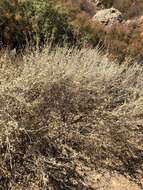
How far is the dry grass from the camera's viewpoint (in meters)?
4.27

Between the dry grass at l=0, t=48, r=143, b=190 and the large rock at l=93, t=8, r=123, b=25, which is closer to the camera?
the dry grass at l=0, t=48, r=143, b=190

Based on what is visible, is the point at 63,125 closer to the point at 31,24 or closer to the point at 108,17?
the point at 31,24

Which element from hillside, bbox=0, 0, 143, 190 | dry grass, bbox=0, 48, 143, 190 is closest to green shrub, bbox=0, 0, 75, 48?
hillside, bbox=0, 0, 143, 190

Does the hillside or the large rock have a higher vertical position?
the hillside

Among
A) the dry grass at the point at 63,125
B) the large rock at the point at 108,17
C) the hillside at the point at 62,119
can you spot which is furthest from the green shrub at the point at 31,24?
the large rock at the point at 108,17

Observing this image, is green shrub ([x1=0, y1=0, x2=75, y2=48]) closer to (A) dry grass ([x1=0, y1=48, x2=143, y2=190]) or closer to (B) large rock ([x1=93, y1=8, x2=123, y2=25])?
(A) dry grass ([x1=0, y1=48, x2=143, y2=190])

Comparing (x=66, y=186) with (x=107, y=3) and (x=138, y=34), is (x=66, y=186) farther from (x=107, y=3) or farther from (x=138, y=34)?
(x=107, y=3)

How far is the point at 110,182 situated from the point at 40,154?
1057 millimetres

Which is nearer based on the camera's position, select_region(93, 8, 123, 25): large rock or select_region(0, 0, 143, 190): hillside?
select_region(0, 0, 143, 190): hillside

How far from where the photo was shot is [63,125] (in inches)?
196

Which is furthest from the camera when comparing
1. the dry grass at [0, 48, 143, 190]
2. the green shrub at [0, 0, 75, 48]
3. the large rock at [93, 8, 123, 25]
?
the large rock at [93, 8, 123, 25]

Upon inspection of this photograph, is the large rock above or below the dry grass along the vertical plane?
below

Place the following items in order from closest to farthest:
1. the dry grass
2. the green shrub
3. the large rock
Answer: the dry grass → the green shrub → the large rock

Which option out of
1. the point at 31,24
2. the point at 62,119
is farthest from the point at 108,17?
the point at 62,119
